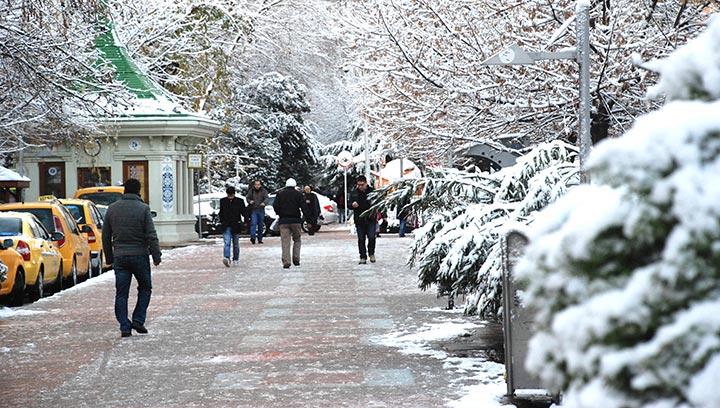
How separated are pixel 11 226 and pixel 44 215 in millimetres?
3184

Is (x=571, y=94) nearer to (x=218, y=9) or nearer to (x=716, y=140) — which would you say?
(x=716, y=140)

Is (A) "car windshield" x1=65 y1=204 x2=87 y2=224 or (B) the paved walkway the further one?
(A) "car windshield" x1=65 y1=204 x2=87 y2=224

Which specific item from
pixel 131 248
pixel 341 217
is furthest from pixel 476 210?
pixel 341 217

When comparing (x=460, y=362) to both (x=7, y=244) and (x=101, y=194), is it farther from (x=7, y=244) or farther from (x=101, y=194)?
(x=101, y=194)

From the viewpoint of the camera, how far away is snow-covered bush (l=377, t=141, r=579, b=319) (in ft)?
37.8

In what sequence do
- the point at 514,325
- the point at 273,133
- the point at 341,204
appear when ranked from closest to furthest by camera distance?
the point at 514,325 < the point at 341,204 < the point at 273,133

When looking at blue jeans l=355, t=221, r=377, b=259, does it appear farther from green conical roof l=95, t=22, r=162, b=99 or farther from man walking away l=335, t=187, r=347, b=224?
man walking away l=335, t=187, r=347, b=224

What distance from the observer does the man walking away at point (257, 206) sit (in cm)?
3716

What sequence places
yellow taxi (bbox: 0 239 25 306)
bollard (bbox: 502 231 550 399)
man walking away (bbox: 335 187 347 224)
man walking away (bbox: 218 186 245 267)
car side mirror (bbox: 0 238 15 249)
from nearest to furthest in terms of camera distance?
bollard (bbox: 502 231 550 399)
yellow taxi (bbox: 0 239 25 306)
car side mirror (bbox: 0 238 15 249)
man walking away (bbox: 218 186 245 267)
man walking away (bbox: 335 187 347 224)

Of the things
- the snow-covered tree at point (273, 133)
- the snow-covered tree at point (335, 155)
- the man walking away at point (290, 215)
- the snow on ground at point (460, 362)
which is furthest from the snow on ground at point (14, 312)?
the snow-covered tree at point (335, 155)

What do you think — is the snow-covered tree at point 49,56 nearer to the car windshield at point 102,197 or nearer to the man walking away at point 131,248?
the man walking away at point 131,248

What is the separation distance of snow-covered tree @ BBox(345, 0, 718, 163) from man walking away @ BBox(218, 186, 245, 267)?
7.88 metres

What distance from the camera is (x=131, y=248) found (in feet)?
47.2

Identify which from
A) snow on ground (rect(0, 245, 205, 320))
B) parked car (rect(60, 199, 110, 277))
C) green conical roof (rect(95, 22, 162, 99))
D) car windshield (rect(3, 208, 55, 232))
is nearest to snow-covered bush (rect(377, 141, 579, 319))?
snow on ground (rect(0, 245, 205, 320))
